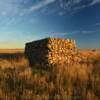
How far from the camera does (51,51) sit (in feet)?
52.1

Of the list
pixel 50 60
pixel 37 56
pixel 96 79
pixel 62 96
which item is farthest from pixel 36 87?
pixel 37 56

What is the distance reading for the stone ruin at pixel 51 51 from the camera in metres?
15.8

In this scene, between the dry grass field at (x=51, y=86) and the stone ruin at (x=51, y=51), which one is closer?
the dry grass field at (x=51, y=86)

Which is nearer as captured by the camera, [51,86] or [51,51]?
[51,86]

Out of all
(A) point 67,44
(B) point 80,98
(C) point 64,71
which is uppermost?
(A) point 67,44

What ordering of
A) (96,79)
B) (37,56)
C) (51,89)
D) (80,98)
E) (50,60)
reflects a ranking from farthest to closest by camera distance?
1. (37,56)
2. (50,60)
3. (96,79)
4. (51,89)
5. (80,98)

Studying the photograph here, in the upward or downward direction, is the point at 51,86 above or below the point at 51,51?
below

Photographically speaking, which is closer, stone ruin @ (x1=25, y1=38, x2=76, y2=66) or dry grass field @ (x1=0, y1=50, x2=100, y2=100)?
dry grass field @ (x1=0, y1=50, x2=100, y2=100)

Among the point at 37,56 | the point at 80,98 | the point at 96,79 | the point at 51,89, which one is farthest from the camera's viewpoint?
the point at 37,56

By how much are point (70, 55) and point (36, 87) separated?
8.31 metres

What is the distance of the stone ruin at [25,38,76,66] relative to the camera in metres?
15.8

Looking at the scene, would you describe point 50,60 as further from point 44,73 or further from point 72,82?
point 72,82

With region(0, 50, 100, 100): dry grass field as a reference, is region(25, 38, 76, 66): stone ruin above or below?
above

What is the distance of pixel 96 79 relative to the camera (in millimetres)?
9914
